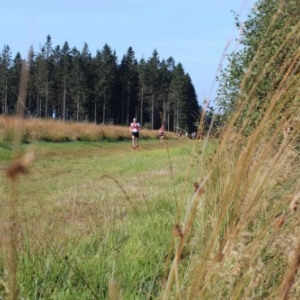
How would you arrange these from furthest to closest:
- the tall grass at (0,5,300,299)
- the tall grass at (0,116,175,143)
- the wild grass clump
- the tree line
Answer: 1. the tree line
2. the tall grass at (0,116,175,143)
3. the tall grass at (0,5,300,299)
4. the wild grass clump

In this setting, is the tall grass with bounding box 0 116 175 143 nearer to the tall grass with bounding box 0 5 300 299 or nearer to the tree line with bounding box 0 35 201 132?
the tall grass with bounding box 0 5 300 299

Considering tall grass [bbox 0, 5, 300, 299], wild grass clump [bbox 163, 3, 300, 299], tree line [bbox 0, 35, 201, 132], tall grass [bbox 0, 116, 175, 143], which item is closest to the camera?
wild grass clump [bbox 163, 3, 300, 299]

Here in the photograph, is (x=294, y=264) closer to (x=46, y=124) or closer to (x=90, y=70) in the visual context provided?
(x=46, y=124)

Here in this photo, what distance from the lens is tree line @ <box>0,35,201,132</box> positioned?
2960 inches

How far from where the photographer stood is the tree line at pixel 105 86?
7518 cm

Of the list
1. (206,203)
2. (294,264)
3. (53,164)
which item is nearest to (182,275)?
(206,203)

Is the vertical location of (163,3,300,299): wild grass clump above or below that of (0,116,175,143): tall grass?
above

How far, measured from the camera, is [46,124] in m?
29.4

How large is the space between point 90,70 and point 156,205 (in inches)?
3125

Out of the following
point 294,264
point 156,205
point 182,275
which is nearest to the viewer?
point 294,264

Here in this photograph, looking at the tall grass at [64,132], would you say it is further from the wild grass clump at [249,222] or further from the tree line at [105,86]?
the tree line at [105,86]

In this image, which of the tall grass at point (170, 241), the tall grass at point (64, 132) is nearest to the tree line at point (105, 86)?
the tall grass at point (64, 132)

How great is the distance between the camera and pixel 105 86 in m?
83.6

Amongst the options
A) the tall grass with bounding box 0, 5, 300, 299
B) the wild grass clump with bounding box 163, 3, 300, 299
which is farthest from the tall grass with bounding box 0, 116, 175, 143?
the wild grass clump with bounding box 163, 3, 300, 299
